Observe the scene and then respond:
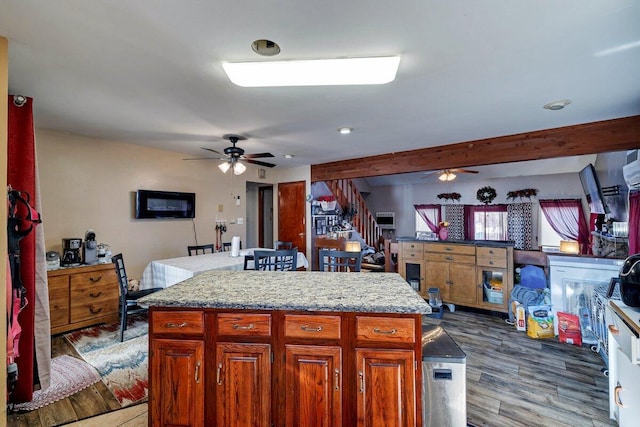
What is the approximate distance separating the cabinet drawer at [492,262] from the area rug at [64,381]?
4.48 m

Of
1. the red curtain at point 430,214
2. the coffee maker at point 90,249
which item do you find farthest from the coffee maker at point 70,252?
the red curtain at point 430,214

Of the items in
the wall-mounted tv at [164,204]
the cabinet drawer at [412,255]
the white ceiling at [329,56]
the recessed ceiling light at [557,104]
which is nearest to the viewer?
the white ceiling at [329,56]

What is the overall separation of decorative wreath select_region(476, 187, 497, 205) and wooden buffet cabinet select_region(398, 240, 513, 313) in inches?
162

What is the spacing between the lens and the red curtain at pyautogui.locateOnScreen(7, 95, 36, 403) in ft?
6.73

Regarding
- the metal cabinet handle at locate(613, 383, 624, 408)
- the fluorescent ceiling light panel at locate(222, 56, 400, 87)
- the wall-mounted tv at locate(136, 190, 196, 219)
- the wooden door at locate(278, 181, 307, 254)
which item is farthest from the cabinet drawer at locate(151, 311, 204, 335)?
the wooden door at locate(278, 181, 307, 254)

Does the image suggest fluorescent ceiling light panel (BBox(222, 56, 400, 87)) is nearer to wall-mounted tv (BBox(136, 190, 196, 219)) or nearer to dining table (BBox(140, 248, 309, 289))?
dining table (BBox(140, 248, 309, 289))

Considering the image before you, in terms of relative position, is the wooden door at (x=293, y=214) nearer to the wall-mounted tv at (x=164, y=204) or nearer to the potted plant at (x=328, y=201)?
the potted plant at (x=328, y=201)

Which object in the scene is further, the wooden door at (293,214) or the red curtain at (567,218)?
the red curtain at (567,218)

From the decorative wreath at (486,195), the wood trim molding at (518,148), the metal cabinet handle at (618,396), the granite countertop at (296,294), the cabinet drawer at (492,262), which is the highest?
the wood trim molding at (518,148)

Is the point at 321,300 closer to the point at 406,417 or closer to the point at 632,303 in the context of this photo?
the point at 406,417

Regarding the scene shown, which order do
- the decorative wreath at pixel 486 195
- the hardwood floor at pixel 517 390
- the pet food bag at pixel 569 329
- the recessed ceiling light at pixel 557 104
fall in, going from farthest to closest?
the decorative wreath at pixel 486 195 < the pet food bag at pixel 569 329 < the recessed ceiling light at pixel 557 104 < the hardwood floor at pixel 517 390

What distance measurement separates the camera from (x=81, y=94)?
94.0 inches

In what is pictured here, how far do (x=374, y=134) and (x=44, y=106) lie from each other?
337 centimetres

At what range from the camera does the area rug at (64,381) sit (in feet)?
6.92
